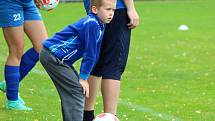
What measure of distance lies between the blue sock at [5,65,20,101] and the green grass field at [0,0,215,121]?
0.20 meters

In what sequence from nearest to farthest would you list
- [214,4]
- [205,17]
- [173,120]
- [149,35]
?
[173,120], [149,35], [205,17], [214,4]

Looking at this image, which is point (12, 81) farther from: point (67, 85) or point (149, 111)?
point (67, 85)

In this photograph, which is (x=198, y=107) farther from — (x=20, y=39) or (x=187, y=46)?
(x=187, y=46)

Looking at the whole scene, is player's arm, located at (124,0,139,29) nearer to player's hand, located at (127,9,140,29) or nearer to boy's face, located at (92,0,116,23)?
player's hand, located at (127,9,140,29)

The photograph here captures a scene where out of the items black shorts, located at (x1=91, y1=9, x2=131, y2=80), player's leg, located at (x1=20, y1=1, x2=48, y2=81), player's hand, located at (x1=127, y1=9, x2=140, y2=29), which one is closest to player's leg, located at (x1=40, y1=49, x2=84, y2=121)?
black shorts, located at (x1=91, y1=9, x2=131, y2=80)

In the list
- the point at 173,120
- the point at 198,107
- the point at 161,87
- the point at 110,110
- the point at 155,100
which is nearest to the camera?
the point at 110,110

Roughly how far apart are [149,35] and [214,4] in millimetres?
14787

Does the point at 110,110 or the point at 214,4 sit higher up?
the point at 110,110

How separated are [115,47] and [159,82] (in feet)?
12.1

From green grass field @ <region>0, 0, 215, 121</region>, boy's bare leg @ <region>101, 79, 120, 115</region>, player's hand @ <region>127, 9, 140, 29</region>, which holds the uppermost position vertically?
player's hand @ <region>127, 9, 140, 29</region>

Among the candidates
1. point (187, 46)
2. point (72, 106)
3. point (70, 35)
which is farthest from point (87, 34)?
point (187, 46)

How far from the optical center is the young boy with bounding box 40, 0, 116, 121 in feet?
17.3

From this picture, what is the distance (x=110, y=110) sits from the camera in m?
6.01

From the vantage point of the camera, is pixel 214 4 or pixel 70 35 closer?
pixel 70 35
